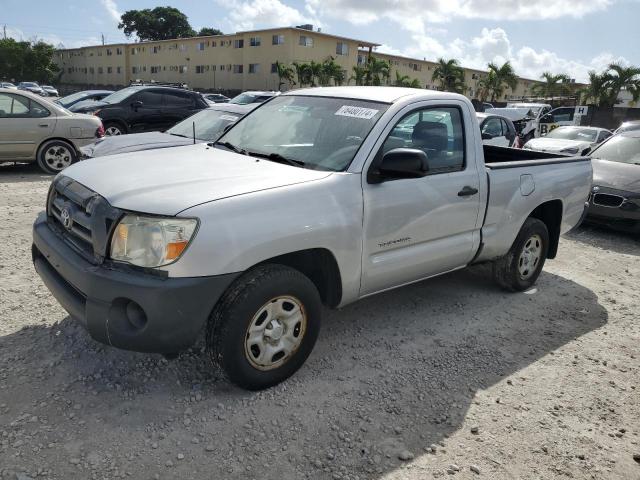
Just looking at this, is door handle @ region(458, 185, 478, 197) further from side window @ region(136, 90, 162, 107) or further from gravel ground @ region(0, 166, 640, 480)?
side window @ region(136, 90, 162, 107)

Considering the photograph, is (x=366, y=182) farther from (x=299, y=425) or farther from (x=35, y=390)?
(x=35, y=390)

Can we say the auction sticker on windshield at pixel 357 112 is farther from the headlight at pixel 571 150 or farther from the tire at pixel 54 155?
the headlight at pixel 571 150

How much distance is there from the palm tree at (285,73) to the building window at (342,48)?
7.52m

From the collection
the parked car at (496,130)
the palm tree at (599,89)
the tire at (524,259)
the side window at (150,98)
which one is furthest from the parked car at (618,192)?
the palm tree at (599,89)

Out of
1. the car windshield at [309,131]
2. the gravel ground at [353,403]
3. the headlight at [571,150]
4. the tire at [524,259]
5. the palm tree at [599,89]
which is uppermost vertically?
the palm tree at [599,89]

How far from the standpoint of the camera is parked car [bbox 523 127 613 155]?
12.7 m

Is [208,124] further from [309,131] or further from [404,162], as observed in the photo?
[404,162]

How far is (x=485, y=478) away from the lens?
2688 millimetres

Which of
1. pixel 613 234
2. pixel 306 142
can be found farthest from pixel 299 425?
pixel 613 234

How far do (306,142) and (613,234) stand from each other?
21.2ft

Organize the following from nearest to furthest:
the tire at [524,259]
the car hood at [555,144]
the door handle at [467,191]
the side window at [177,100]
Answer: the door handle at [467,191] → the tire at [524,259] → the car hood at [555,144] → the side window at [177,100]

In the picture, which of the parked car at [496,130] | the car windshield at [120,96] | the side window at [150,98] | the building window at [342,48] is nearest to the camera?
the parked car at [496,130]

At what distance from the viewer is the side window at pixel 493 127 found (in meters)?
12.4

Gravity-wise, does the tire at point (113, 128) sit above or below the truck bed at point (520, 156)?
below
